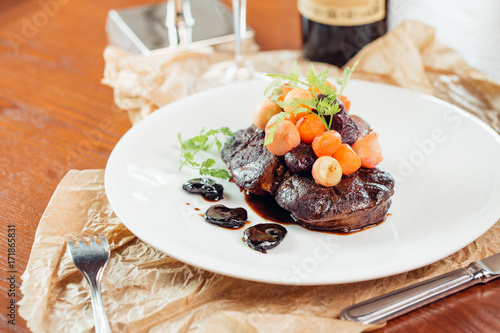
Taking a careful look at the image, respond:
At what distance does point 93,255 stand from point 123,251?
0.39ft

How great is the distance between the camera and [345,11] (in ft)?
8.01

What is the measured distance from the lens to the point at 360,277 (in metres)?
1.30

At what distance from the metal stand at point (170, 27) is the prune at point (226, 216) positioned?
4.52 feet

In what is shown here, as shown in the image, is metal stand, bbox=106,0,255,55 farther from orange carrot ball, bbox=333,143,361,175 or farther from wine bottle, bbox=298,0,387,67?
orange carrot ball, bbox=333,143,361,175

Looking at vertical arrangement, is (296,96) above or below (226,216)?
above

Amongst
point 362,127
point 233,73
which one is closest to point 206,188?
point 362,127

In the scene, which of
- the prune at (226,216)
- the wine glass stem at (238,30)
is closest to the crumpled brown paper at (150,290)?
the prune at (226,216)

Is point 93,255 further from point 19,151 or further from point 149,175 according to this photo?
point 19,151

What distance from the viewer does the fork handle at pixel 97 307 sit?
50.6 inches

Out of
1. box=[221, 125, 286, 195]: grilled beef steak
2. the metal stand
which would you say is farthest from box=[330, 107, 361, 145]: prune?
the metal stand

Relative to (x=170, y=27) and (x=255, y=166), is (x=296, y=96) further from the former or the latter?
(x=170, y=27)

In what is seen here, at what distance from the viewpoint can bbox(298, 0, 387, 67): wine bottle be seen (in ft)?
8.03

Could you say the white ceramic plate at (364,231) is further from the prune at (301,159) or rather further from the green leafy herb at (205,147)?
the prune at (301,159)

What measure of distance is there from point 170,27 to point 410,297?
2053 mm
